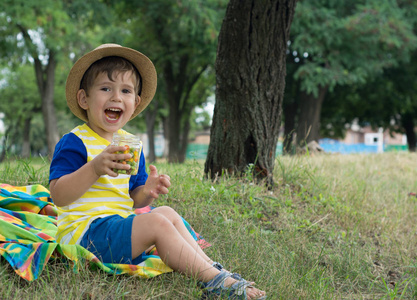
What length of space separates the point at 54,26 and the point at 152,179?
37.4 ft

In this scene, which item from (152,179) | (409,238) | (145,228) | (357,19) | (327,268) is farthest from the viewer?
(357,19)

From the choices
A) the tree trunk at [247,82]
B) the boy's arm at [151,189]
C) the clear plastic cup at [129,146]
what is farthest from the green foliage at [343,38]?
the clear plastic cup at [129,146]

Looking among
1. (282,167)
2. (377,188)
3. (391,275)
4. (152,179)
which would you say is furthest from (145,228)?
(377,188)

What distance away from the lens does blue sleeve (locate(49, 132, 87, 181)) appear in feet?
7.79

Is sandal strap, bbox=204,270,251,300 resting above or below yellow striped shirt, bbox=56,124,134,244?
below

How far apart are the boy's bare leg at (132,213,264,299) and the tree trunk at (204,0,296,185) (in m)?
2.20

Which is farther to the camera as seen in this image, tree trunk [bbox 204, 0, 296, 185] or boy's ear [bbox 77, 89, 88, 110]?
tree trunk [bbox 204, 0, 296, 185]

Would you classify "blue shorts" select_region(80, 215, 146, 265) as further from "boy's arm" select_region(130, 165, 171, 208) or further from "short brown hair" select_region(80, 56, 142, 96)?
"short brown hair" select_region(80, 56, 142, 96)

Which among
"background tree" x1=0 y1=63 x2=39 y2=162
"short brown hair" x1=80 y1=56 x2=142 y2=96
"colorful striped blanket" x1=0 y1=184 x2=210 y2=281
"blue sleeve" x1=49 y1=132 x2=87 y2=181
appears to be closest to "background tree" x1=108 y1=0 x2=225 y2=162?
"colorful striped blanket" x1=0 y1=184 x2=210 y2=281

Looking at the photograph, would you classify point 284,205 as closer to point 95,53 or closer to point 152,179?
point 152,179

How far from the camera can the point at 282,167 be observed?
4871mm

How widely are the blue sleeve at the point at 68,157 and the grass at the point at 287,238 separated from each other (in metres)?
0.54

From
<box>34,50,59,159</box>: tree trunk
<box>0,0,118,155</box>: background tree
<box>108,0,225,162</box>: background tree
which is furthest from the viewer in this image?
<box>34,50,59,159</box>: tree trunk

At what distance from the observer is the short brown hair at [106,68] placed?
2538 millimetres
